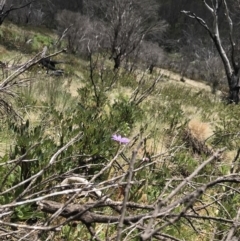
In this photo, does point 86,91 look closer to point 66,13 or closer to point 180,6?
point 66,13

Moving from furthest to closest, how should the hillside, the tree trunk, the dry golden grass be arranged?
1. the tree trunk
2. the dry golden grass
3. the hillside

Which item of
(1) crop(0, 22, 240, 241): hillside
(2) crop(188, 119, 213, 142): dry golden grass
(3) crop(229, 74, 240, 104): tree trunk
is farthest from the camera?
(3) crop(229, 74, 240, 104): tree trunk

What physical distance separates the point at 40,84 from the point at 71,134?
13.4 ft

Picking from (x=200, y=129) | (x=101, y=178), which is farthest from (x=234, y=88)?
(x=101, y=178)

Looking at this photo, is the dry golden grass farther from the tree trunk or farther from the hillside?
the tree trunk

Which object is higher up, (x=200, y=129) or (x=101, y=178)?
(x=101, y=178)

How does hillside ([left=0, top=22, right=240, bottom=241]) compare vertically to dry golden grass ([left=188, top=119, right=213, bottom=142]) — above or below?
above

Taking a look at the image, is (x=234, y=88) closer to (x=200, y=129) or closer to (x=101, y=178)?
(x=200, y=129)

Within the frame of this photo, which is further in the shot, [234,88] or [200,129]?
[234,88]

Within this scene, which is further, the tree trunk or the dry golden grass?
the tree trunk

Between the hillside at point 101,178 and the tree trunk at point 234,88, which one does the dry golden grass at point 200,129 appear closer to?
the hillside at point 101,178

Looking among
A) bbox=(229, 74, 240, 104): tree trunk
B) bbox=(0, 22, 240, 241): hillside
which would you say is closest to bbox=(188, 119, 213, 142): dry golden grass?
bbox=(0, 22, 240, 241): hillside

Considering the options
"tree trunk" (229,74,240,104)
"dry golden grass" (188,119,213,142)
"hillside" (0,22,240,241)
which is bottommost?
"tree trunk" (229,74,240,104)

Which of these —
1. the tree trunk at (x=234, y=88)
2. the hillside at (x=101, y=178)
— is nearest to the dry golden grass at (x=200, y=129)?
the hillside at (x=101, y=178)
